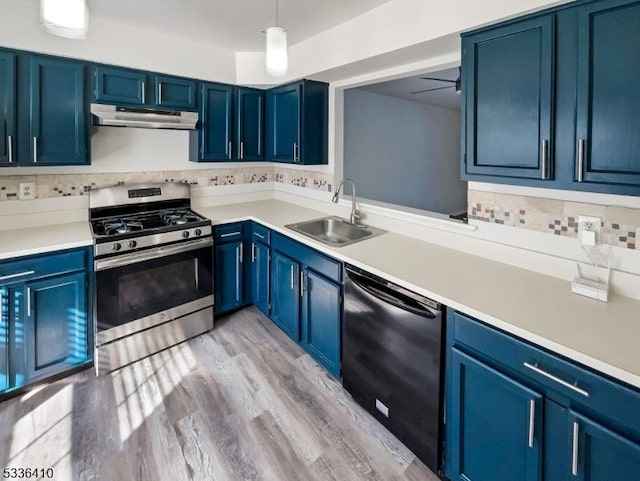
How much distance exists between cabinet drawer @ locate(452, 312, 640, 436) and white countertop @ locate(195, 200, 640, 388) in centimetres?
5

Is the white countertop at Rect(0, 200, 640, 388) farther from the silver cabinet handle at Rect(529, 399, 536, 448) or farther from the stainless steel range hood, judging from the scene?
the stainless steel range hood

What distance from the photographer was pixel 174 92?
2916 mm

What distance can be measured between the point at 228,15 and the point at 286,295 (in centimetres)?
201

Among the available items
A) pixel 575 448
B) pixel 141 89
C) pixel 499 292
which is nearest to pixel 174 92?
pixel 141 89

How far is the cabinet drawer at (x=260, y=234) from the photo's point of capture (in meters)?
2.93

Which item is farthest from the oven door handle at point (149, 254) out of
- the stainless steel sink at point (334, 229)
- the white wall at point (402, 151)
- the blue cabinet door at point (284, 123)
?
the white wall at point (402, 151)

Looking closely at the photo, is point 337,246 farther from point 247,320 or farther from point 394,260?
point 247,320

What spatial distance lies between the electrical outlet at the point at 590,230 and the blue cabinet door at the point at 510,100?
1.04 ft

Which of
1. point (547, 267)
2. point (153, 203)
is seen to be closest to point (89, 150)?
point (153, 203)

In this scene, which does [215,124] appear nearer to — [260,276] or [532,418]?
[260,276]

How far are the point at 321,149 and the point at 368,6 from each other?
1.18 meters

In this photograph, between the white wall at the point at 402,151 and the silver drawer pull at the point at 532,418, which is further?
the white wall at the point at 402,151

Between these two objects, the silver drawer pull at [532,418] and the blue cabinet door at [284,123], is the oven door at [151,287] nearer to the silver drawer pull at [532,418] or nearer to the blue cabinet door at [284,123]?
the blue cabinet door at [284,123]

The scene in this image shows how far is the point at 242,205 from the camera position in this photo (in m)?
3.64
